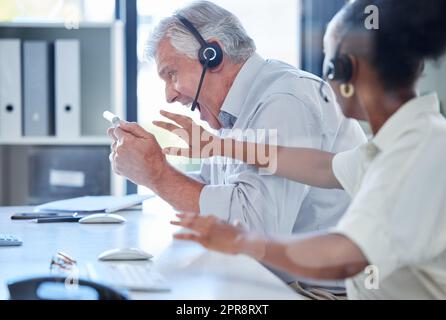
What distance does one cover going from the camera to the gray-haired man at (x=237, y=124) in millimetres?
1129

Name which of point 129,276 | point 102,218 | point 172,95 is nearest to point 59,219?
point 102,218

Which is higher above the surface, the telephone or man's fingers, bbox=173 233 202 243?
man's fingers, bbox=173 233 202 243

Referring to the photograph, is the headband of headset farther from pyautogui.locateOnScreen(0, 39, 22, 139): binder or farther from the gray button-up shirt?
pyautogui.locateOnScreen(0, 39, 22, 139): binder

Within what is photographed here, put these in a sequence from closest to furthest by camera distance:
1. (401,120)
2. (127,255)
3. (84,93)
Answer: (401,120) → (127,255) → (84,93)

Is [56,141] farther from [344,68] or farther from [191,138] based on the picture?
[344,68]

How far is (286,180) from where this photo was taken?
1.12 meters

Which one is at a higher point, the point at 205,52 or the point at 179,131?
the point at 205,52

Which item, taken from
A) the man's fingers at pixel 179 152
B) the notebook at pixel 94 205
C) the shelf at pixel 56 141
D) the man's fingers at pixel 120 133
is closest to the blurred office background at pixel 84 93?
the shelf at pixel 56 141

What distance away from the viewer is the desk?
0.73 metres

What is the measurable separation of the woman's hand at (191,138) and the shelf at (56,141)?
1197mm

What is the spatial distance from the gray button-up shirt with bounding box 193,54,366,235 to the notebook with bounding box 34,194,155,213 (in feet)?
1.09

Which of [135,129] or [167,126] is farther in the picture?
→ [135,129]

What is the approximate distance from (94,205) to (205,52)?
433 mm

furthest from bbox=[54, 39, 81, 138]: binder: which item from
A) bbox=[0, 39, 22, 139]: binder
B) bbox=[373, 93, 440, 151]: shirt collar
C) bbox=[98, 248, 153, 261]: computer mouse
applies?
bbox=[373, 93, 440, 151]: shirt collar
